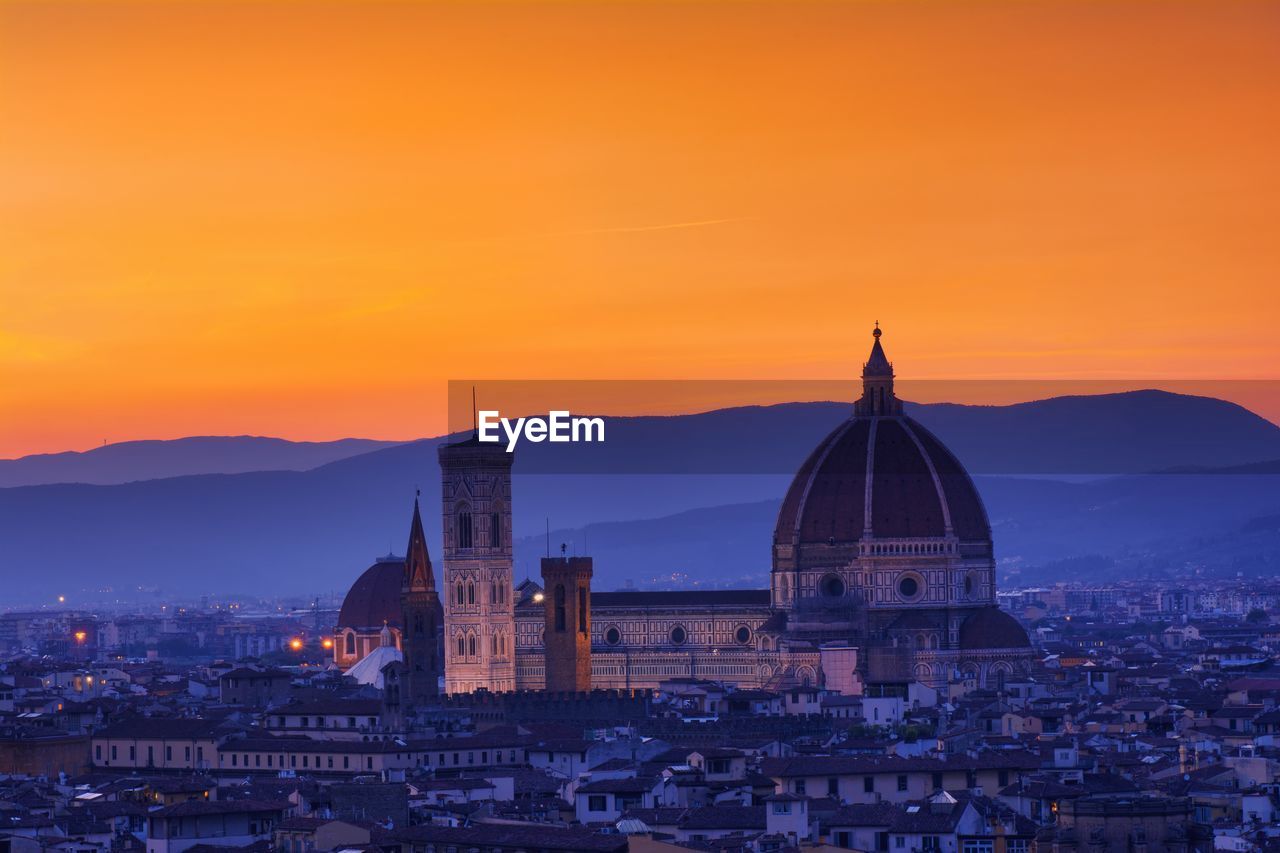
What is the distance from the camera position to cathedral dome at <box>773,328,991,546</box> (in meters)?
146

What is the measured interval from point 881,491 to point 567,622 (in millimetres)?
15164

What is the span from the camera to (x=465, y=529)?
14150 centimetres

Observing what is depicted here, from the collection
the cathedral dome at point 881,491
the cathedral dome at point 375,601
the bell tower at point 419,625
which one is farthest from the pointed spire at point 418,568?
the cathedral dome at point 375,601

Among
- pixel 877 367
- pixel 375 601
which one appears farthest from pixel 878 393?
pixel 375 601

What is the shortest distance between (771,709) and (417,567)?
28336 millimetres

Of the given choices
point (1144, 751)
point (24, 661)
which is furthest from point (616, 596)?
point (1144, 751)

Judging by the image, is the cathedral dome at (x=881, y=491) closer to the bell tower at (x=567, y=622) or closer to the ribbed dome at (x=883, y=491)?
the ribbed dome at (x=883, y=491)

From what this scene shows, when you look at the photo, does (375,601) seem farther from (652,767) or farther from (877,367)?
(652,767)

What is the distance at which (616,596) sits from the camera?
151875mm

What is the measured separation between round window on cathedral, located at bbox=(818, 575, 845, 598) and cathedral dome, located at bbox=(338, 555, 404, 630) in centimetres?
2914

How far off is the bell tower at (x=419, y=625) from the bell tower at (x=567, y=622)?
177 inches

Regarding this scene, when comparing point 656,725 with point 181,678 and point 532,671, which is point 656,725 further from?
point 181,678

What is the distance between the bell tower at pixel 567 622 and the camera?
449ft

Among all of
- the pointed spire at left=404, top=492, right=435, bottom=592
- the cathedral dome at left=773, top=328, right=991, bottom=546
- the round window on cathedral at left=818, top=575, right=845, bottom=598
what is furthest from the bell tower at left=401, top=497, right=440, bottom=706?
the cathedral dome at left=773, top=328, right=991, bottom=546
